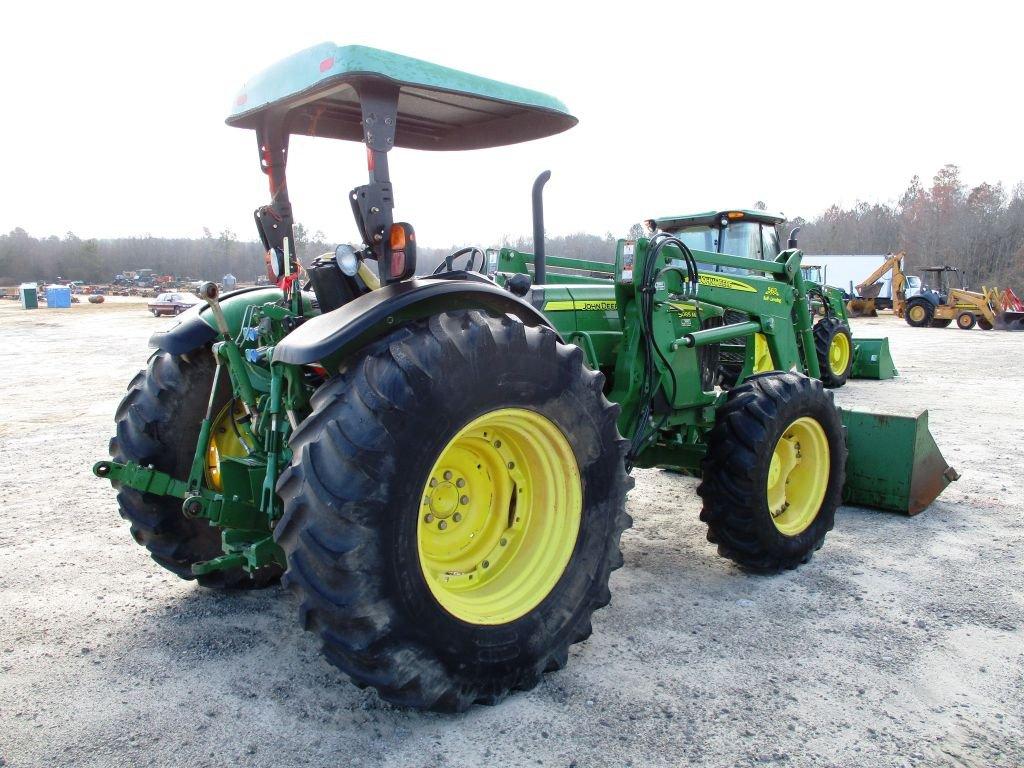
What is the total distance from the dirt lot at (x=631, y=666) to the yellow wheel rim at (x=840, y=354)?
696 centimetres

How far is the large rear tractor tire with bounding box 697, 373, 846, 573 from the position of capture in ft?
13.1

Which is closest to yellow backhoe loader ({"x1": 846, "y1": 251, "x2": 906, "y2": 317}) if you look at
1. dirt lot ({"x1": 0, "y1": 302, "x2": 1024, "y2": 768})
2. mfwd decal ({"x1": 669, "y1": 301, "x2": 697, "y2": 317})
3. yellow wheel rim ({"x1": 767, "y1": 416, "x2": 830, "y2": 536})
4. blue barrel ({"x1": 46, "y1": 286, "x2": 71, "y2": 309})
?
dirt lot ({"x1": 0, "y1": 302, "x2": 1024, "y2": 768})

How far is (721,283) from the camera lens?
495cm

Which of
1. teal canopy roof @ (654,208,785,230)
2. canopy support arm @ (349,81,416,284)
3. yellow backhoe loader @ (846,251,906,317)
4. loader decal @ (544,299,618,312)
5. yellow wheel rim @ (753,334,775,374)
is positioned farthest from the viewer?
yellow backhoe loader @ (846,251,906,317)

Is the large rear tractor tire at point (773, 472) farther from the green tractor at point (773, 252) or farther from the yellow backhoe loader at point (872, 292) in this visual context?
the yellow backhoe loader at point (872, 292)

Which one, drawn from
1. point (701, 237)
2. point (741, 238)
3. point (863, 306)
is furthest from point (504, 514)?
point (863, 306)

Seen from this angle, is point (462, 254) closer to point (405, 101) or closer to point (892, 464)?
point (405, 101)

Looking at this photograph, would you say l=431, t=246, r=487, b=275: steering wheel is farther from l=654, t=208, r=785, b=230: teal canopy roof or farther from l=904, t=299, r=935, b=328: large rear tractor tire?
l=904, t=299, r=935, b=328: large rear tractor tire

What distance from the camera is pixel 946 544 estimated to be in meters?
4.53

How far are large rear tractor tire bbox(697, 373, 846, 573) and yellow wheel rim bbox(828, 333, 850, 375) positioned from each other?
805 centimetres

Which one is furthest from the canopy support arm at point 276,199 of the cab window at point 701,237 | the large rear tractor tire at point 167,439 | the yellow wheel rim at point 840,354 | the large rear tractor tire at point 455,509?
the yellow wheel rim at point 840,354

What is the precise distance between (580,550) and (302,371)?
1322 millimetres

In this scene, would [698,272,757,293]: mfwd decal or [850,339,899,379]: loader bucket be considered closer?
[698,272,757,293]: mfwd decal

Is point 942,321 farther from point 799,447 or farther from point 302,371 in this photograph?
point 302,371
